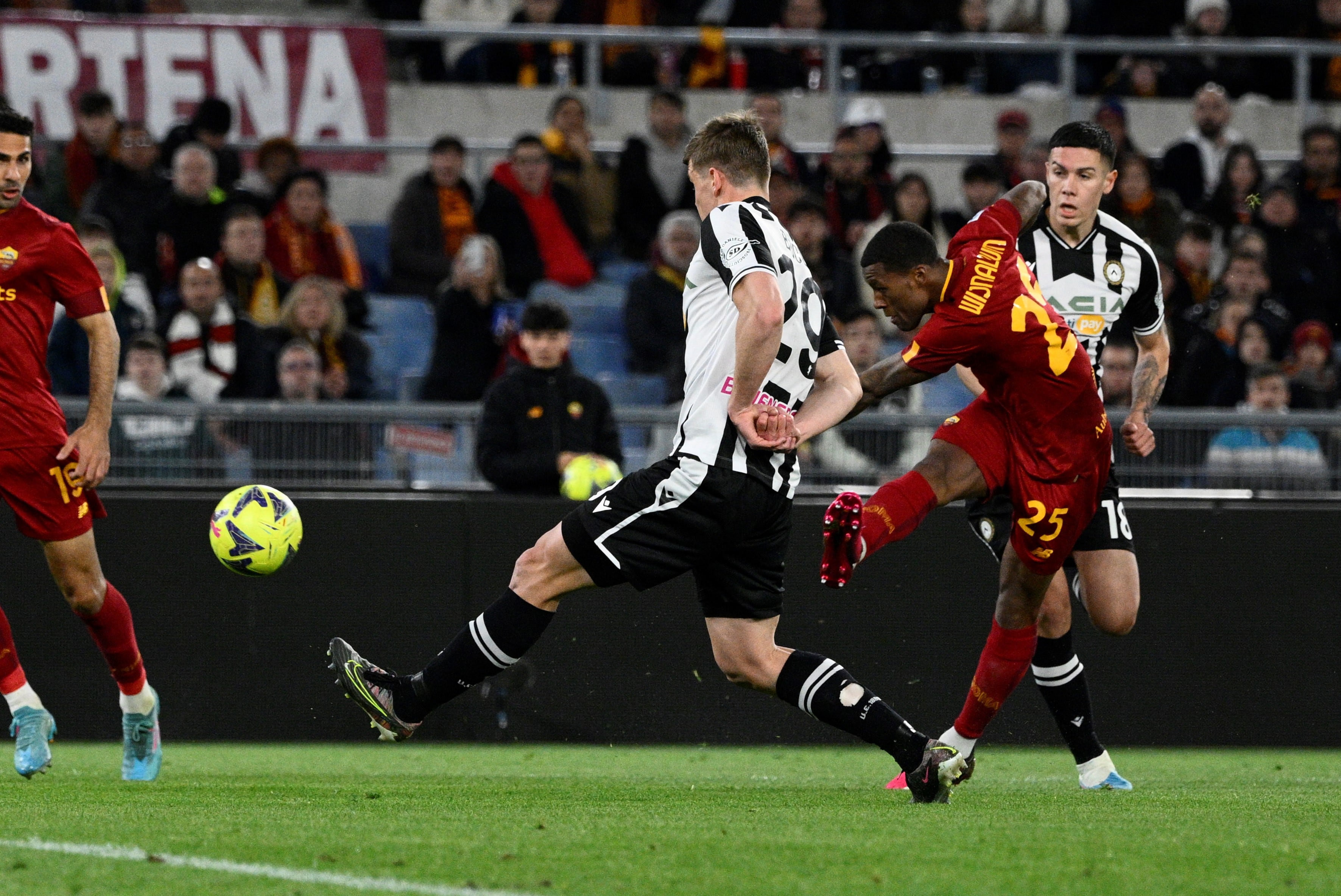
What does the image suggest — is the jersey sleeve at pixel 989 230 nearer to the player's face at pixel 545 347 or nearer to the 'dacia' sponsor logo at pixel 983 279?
the 'dacia' sponsor logo at pixel 983 279

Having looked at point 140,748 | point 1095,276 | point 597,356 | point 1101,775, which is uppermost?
point 1095,276

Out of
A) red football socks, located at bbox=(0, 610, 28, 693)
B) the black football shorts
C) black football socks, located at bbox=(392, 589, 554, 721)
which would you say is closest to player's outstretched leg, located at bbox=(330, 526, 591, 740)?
black football socks, located at bbox=(392, 589, 554, 721)

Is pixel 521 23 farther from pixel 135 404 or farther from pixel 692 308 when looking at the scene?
pixel 692 308

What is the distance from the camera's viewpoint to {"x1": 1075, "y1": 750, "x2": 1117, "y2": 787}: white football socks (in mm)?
7094

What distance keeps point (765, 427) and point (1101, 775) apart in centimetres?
248

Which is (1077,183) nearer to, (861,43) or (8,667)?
(8,667)

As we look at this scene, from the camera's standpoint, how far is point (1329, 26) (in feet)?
55.4

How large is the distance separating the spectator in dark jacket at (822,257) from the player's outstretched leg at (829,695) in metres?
6.44

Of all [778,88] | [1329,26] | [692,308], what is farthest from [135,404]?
[1329,26]

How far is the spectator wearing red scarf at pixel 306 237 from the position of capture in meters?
12.6

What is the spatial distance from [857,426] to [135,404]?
3.94 m

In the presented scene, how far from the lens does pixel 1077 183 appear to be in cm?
714

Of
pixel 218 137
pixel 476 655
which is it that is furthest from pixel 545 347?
pixel 218 137

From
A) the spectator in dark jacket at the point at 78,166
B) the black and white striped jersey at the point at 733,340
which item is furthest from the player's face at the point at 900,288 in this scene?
the spectator in dark jacket at the point at 78,166
